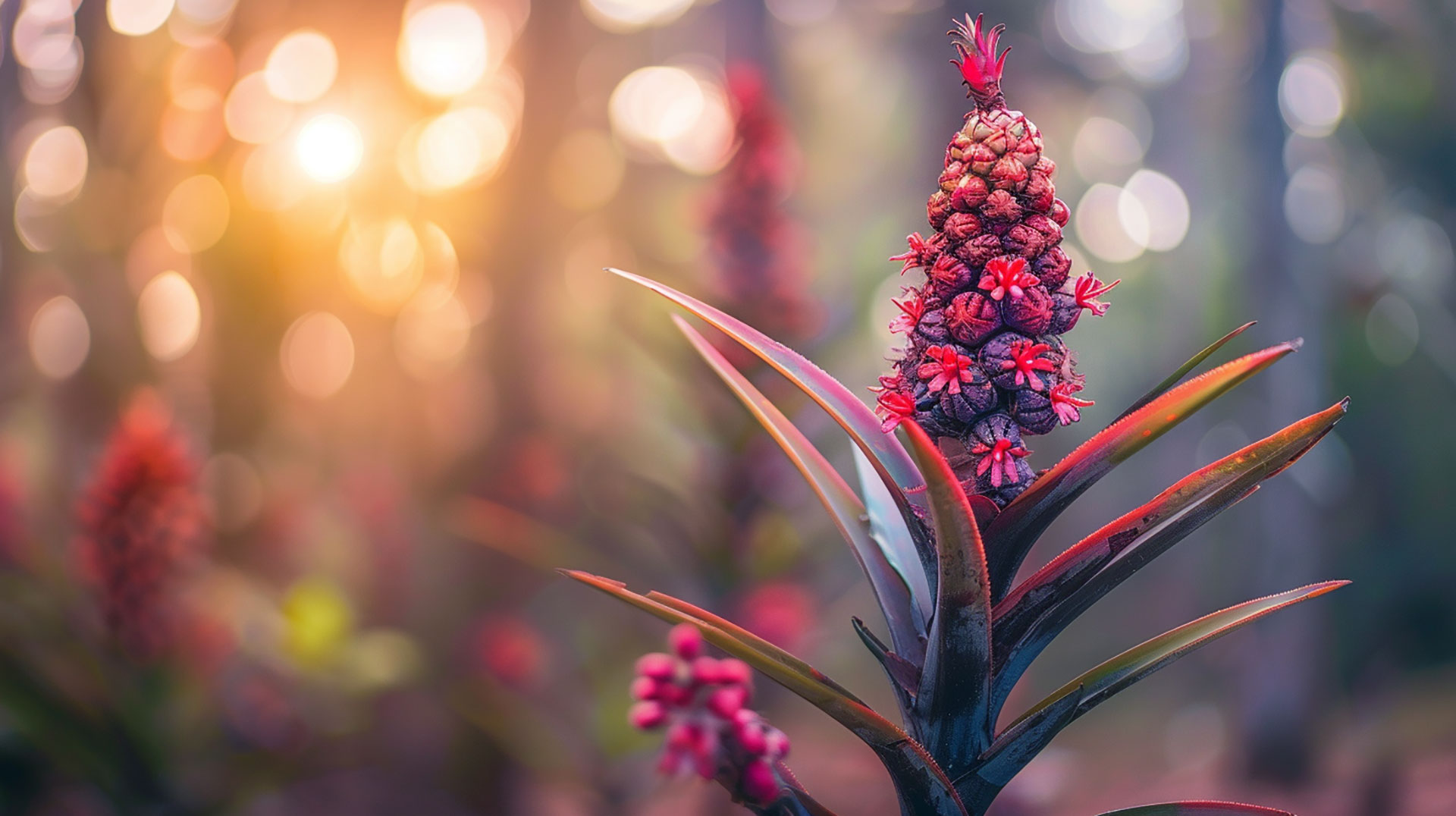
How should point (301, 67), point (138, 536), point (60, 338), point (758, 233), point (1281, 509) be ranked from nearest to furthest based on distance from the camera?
point (758, 233) → point (138, 536) → point (1281, 509) → point (60, 338) → point (301, 67)

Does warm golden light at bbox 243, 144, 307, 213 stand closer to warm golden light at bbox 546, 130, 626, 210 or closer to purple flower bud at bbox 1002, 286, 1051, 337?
warm golden light at bbox 546, 130, 626, 210

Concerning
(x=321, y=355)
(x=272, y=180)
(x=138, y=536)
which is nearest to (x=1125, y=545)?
(x=138, y=536)

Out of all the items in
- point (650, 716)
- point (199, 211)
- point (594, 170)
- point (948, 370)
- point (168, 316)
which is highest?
point (594, 170)

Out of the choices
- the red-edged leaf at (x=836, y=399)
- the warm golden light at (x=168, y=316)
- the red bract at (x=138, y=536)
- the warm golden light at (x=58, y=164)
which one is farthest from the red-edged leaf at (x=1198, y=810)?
the warm golden light at (x=58, y=164)

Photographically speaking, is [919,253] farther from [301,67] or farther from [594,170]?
[594,170]

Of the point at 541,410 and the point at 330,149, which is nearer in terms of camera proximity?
the point at 541,410

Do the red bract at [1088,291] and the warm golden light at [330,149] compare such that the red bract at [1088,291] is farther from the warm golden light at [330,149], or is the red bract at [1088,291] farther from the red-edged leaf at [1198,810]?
the warm golden light at [330,149]

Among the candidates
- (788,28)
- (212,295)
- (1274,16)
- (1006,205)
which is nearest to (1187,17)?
(1274,16)

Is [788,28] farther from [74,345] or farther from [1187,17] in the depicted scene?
[74,345]
